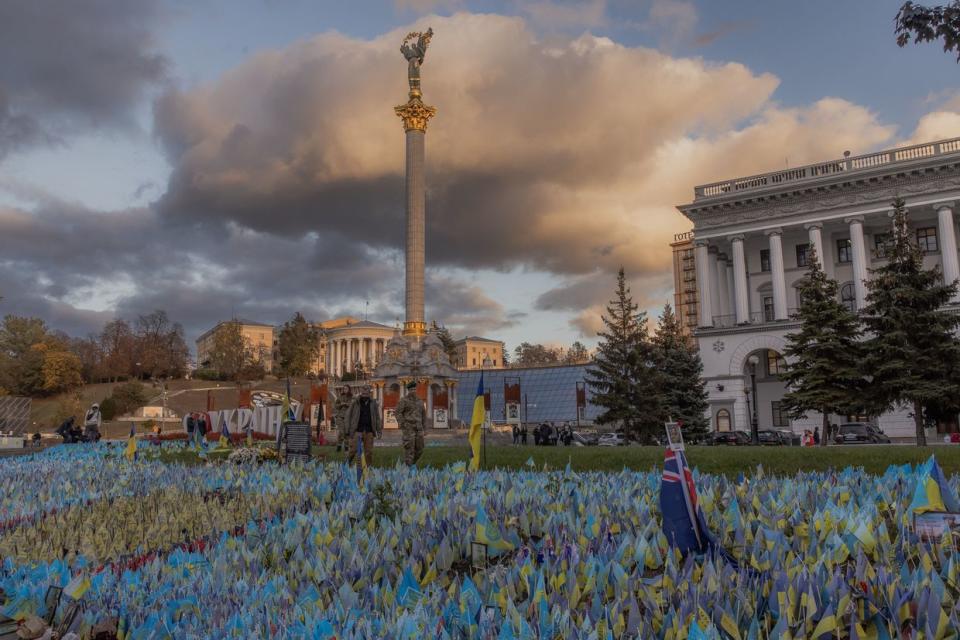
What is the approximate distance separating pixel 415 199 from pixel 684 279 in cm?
7485

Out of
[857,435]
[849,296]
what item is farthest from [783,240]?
[857,435]

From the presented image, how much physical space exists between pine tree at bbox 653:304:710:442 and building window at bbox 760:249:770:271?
12903 mm

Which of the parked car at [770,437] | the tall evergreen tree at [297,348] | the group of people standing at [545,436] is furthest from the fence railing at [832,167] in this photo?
the tall evergreen tree at [297,348]

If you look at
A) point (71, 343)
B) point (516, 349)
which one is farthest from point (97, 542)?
point (516, 349)

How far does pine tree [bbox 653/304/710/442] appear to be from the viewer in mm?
40125

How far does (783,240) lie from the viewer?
52.9 metres

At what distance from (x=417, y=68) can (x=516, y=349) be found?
105 meters

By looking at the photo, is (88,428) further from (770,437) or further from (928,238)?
(928,238)

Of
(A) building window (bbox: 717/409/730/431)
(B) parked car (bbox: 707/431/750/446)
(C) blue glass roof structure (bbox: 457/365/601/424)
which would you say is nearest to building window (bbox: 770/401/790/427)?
(A) building window (bbox: 717/409/730/431)

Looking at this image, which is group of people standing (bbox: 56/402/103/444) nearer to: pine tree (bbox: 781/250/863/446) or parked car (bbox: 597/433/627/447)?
parked car (bbox: 597/433/627/447)

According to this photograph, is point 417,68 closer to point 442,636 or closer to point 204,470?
point 204,470

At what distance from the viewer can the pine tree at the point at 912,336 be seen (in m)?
31.1

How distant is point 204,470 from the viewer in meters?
13.7

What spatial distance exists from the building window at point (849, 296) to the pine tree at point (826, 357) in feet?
46.8
